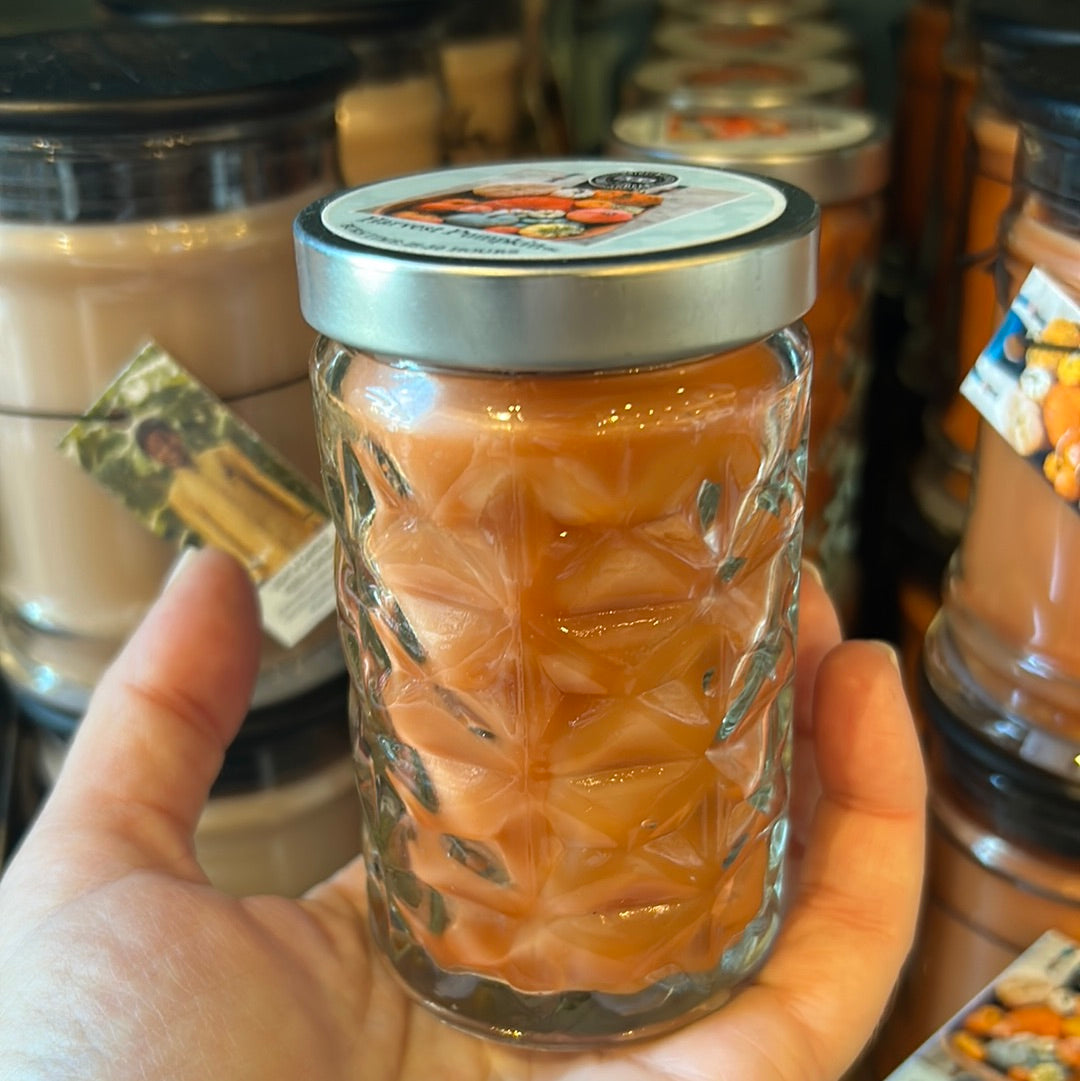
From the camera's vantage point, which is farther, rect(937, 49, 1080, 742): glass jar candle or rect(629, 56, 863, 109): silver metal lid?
rect(629, 56, 863, 109): silver metal lid

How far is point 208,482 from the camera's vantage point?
674 millimetres

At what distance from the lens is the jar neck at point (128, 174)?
60 centimetres

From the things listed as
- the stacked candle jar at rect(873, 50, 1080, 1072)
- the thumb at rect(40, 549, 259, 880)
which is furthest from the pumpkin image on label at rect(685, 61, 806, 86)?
the thumb at rect(40, 549, 259, 880)

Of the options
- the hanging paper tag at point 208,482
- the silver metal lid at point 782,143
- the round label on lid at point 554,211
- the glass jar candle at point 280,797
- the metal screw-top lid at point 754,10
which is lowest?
the glass jar candle at point 280,797

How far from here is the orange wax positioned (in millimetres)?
419

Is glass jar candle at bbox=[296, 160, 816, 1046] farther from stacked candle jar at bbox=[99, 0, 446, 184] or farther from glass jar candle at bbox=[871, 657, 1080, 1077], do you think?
stacked candle jar at bbox=[99, 0, 446, 184]

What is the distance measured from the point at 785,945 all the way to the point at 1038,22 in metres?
0.49

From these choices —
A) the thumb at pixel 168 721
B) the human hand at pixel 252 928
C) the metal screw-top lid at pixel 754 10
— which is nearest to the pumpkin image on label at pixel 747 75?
the metal screw-top lid at pixel 754 10

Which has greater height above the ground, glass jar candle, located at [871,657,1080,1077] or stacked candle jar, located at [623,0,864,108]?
stacked candle jar, located at [623,0,864,108]

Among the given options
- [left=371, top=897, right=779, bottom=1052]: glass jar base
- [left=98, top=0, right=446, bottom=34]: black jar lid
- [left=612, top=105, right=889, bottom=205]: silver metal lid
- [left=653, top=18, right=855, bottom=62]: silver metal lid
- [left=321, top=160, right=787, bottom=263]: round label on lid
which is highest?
[left=98, top=0, right=446, bottom=34]: black jar lid

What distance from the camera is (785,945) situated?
1.94ft

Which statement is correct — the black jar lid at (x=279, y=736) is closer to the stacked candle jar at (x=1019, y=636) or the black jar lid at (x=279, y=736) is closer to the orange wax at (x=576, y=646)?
the orange wax at (x=576, y=646)

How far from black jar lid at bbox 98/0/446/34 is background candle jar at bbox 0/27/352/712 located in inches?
3.4

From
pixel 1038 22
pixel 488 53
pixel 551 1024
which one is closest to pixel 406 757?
pixel 551 1024
